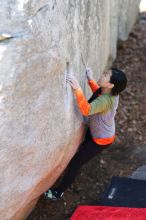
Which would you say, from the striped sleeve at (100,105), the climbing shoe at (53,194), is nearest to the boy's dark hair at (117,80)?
the striped sleeve at (100,105)

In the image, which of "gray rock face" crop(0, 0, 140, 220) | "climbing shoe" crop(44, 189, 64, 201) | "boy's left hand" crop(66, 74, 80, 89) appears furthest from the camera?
"climbing shoe" crop(44, 189, 64, 201)

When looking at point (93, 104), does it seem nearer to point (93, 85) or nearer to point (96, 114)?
point (96, 114)

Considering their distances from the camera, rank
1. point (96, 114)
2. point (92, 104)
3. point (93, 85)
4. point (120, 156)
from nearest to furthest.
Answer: point (92, 104), point (96, 114), point (93, 85), point (120, 156)

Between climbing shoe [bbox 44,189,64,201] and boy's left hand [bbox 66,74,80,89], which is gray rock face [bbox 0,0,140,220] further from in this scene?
climbing shoe [bbox 44,189,64,201]

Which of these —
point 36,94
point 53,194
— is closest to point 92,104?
point 36,94

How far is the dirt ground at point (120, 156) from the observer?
5066 millimetres

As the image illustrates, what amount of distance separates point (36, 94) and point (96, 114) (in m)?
0.95

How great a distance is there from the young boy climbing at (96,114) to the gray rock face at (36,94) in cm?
10

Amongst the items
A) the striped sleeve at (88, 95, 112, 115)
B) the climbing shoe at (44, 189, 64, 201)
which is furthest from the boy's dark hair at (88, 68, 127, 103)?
the climbing shoe at (44, 189, 64, 201)

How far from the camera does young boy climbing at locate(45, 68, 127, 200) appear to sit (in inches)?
165

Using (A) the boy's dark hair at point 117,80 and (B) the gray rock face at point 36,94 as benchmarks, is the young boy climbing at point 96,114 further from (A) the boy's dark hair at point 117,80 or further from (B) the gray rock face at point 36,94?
(B) the gray rock face at point 36,94

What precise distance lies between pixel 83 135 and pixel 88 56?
0.83 meters

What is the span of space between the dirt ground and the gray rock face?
0.46 m

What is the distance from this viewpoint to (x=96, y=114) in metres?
4.48
